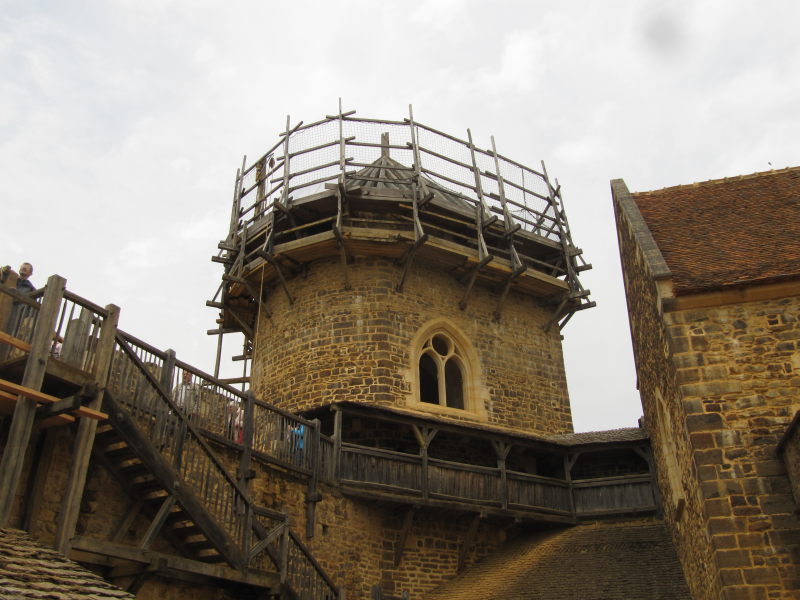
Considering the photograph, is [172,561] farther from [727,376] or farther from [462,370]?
[462,370]

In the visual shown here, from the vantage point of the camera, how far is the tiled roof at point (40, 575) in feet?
20.0

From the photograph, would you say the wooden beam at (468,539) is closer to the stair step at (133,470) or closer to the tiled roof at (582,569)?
the tiled roof at (582,569)

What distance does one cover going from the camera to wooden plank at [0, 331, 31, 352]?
7602 mm

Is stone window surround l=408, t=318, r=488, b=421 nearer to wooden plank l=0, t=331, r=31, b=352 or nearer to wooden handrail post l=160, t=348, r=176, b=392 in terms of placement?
wooden handrail post l=160, t=348, r=176, b=392

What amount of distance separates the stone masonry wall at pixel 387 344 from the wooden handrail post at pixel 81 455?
7856mm

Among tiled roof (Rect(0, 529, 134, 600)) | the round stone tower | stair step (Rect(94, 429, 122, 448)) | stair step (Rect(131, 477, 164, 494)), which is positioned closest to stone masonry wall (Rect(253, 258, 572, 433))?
the round stone tower

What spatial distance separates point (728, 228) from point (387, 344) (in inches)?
295

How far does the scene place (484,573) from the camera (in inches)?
570

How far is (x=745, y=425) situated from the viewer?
9.33 m

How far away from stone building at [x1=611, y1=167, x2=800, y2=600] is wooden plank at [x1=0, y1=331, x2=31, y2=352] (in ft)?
24.5

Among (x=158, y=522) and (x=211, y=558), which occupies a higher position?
(x=158, y=522)

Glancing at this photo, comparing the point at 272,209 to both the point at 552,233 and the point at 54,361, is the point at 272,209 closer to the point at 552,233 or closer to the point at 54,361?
the point at 552,233

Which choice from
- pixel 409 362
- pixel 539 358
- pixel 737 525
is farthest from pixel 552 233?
pixel 737 525

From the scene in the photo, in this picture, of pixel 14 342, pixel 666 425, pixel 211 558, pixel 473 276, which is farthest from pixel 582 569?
pixel 14 342
